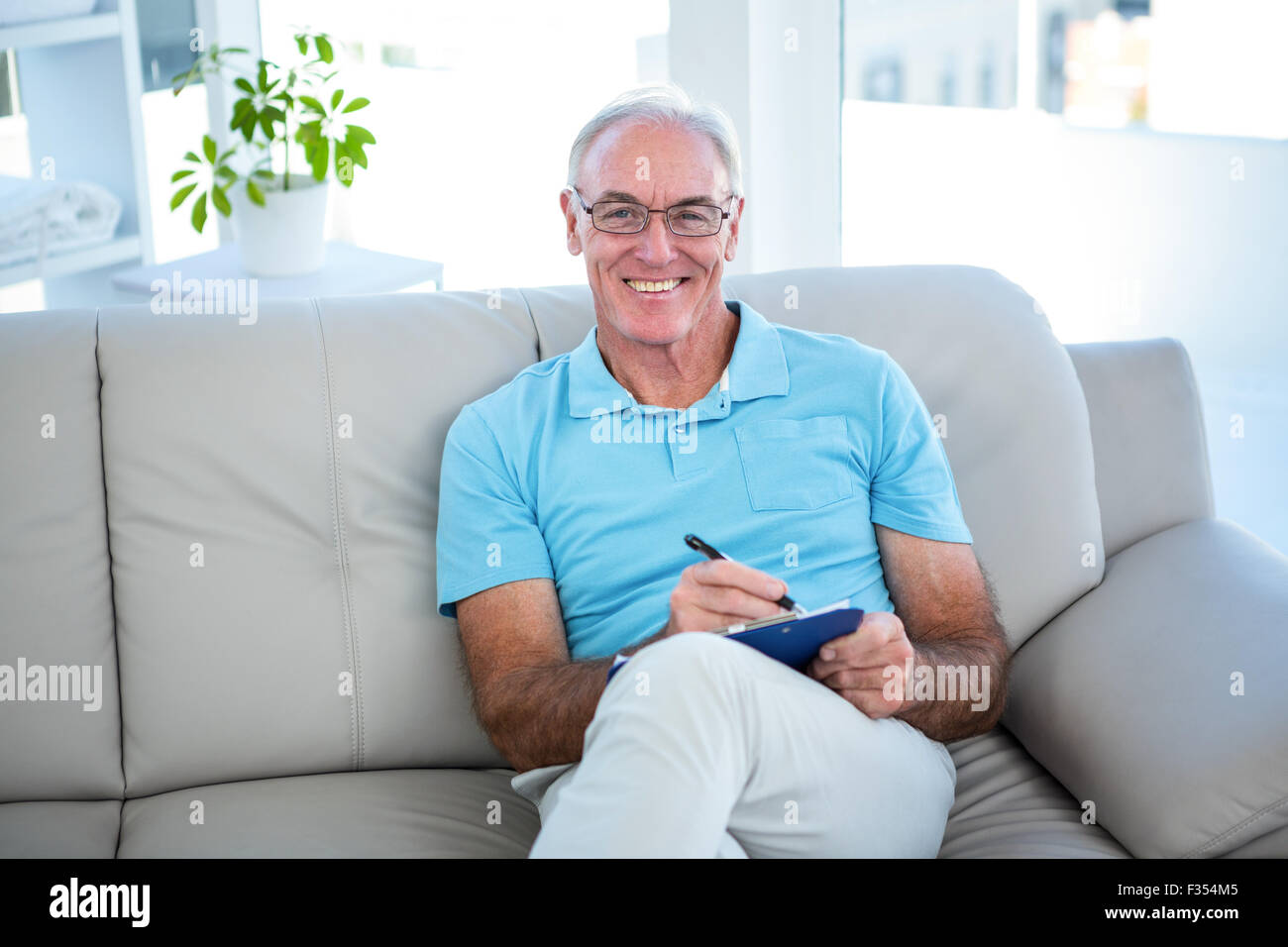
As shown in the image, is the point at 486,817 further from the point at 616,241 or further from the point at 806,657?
the point at 616,241

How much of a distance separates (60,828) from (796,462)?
36.8 inches

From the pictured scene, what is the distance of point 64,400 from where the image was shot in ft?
5.27

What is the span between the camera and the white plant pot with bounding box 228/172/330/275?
2658 mm

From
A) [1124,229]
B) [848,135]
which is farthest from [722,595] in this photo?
[848,135]

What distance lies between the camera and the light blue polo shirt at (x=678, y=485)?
1571 mm

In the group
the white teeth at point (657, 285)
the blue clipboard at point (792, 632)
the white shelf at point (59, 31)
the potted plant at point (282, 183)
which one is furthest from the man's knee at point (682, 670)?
the white shelf at point (59, 31)

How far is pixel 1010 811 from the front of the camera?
1.53 m

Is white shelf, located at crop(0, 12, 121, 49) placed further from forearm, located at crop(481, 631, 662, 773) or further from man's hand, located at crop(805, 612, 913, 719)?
man's hand, located at crop(805, 612, 913, 719)

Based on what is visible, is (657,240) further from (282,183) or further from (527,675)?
(282,183)

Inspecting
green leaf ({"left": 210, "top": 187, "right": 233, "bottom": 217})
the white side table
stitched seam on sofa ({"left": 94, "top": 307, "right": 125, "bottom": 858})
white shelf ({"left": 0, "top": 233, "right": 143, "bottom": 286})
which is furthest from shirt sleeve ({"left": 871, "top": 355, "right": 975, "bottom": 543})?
white shelf ({"left": 0, "top": 233, "right": 143, "bottom": 286})

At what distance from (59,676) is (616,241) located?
2.73 feet

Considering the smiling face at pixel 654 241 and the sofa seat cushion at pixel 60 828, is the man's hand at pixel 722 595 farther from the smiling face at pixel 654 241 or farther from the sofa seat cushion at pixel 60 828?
the sofa seat cushion at pixel 60 828

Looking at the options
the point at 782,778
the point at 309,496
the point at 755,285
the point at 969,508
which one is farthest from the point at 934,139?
the point at 782,778

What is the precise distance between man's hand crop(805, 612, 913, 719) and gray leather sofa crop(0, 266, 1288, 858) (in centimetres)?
22
